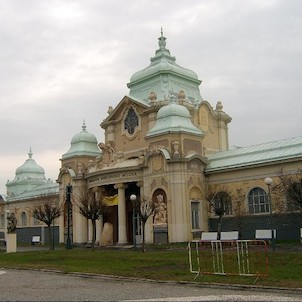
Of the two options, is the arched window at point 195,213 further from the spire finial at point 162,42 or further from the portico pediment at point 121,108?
the spire finial at point 162,42

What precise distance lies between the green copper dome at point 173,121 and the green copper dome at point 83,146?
38.9 feet

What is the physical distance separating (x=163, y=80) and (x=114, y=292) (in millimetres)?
37040

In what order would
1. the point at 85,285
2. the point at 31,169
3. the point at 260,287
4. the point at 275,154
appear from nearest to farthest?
the point at 260,287 → the point at 85,285 → the point at 275,154 → the point at 31,169

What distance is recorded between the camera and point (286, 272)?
61.7 ft

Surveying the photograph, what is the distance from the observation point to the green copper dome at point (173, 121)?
1708 inches

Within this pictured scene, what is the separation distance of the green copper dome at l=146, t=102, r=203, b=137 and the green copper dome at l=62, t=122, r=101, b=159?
38.9 feet

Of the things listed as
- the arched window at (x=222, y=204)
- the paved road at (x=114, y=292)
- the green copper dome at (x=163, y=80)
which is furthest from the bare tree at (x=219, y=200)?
the paved road at (x=114, y=292)

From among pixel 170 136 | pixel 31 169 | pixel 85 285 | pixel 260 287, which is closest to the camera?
pixel 260 287

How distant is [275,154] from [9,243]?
920 inches

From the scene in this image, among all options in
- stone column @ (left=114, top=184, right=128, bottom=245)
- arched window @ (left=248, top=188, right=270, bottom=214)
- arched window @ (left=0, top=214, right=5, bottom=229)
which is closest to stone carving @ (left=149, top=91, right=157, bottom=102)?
stone column @ (left=114, top=184, right=128, bottom=245)

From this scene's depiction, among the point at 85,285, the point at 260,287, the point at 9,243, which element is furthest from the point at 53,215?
the point at 260,287

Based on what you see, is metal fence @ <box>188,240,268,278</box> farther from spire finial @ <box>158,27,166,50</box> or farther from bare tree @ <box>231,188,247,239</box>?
spire finial @ <box>158,27,166,50</box>

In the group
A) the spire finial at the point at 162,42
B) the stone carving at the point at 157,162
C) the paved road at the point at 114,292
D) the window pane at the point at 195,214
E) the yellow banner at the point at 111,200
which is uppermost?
→ the spire finial at the point at 162,42

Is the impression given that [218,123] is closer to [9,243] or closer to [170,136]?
[170,136]
